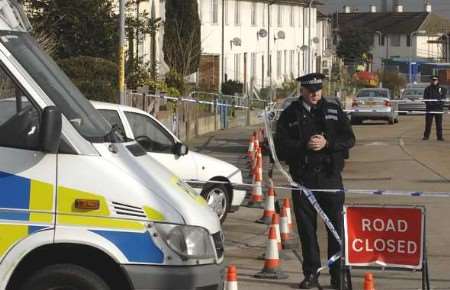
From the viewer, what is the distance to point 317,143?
7.78 metres

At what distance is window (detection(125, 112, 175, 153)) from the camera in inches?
471

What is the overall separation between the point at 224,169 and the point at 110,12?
9829mm

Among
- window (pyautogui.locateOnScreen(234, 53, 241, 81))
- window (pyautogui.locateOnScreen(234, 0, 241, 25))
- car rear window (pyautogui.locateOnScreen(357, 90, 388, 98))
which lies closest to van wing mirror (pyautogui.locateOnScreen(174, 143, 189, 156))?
car rear window (pyautogui.locateOnScreen(357, 90, 388, 98))

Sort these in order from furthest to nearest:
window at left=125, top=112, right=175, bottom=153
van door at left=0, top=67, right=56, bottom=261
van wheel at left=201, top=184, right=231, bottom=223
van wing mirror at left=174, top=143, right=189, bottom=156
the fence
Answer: the fence < van wheel at left=201, top=184, right=231, bottom=223 < van wing mirror at left=174, top=143, right=189, bottom=156 < window at left=125, top=112, right=175, bottom=153 < van door at left=0, top=67, right=56, bottom=261

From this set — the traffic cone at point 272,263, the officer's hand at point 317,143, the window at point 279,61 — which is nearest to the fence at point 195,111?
the traffic cone at point 272,263

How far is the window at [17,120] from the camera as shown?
18.5ft

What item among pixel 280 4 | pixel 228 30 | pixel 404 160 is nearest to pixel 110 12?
pixel 404 160

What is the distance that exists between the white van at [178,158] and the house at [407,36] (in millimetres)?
99389

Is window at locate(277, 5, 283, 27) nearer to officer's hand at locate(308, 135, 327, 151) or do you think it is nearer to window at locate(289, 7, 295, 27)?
window at locate(289, 7, 295, 27)

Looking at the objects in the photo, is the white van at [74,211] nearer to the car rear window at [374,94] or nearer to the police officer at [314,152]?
the police officer at [314,152]

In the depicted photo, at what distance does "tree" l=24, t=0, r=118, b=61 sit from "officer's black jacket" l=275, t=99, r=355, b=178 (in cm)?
1313

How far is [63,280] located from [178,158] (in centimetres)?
665

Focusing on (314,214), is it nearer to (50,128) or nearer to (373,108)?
(50,128)

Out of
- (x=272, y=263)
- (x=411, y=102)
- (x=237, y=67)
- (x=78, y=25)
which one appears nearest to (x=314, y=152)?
(x=272, y=263)
